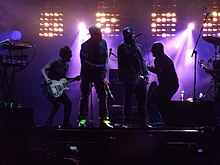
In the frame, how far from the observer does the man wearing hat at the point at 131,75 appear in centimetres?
718

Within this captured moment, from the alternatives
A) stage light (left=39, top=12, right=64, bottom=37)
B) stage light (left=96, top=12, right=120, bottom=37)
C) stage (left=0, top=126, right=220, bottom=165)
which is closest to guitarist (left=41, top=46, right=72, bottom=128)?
stage (left=0, top=126, right=220, bottom=165)

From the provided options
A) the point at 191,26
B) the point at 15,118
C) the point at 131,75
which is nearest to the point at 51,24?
the point at 191,26

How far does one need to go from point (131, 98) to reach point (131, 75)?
0.49 meters

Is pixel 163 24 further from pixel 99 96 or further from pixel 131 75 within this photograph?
pixel 99 96

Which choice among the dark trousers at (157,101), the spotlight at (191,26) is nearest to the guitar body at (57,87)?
the dark trousers at (157,101)

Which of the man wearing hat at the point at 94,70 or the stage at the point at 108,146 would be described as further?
the man wearing hat at the point at 94,70

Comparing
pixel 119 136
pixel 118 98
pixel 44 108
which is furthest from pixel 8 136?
pixel 44 108

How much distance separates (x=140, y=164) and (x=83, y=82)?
287 centimetres

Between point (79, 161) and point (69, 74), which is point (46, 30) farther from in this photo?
point (79, 161)

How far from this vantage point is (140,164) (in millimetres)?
4988

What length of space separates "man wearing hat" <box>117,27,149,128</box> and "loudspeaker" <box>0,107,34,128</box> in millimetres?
2034

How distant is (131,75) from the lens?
282 inches

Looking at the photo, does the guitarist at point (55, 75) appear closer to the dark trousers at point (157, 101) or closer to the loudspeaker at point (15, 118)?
the dark trousers at point (157, 101)

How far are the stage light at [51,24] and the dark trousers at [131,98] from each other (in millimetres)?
8470
